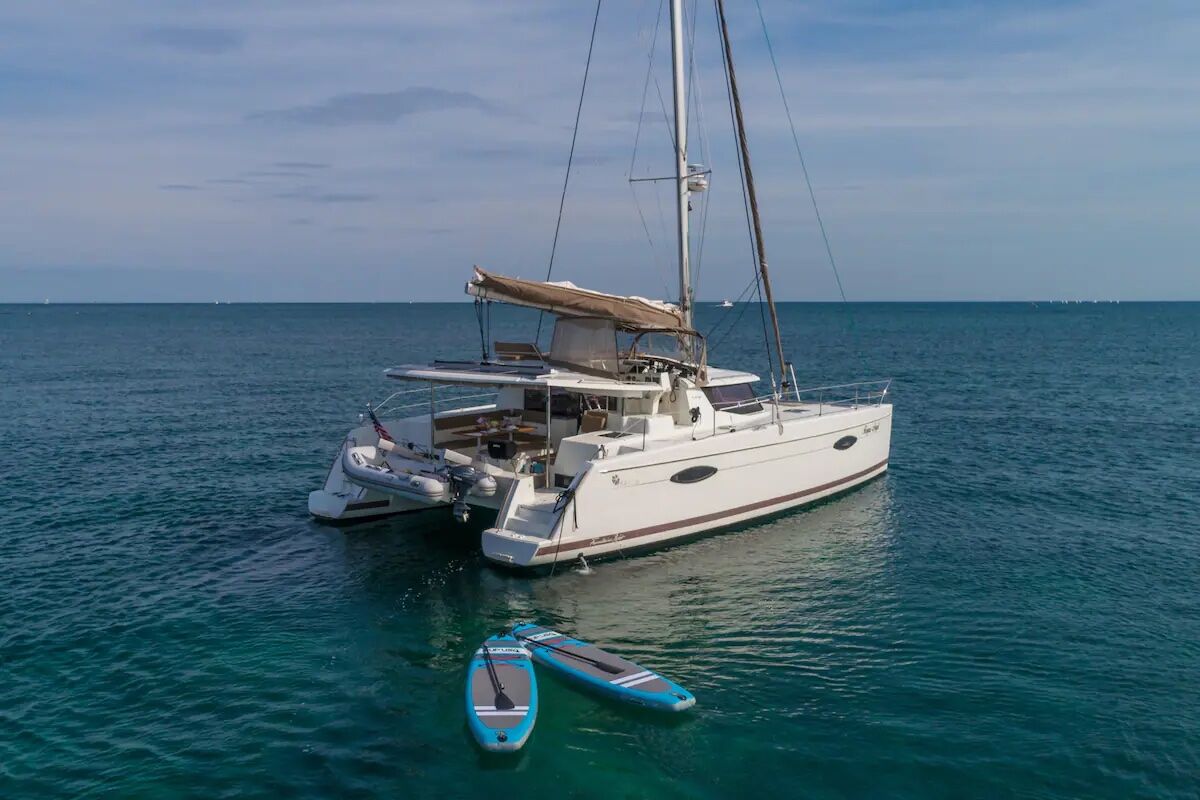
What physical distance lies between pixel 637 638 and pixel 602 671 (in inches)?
73.3

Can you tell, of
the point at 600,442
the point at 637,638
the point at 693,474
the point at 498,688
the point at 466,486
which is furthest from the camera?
the point at 693,474

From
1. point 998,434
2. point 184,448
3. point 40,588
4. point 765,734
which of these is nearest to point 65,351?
point 184,448

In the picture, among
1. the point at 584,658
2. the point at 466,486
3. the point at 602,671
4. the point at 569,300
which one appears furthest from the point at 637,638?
the point at 569,300

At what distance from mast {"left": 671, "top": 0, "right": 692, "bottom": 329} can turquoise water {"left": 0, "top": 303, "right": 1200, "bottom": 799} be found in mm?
6523

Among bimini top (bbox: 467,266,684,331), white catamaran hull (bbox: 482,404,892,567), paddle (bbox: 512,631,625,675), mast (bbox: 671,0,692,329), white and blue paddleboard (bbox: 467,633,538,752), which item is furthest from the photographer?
mast (bbox: 671,0,692,329)

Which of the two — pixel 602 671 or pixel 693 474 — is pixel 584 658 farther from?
pixel 693 474

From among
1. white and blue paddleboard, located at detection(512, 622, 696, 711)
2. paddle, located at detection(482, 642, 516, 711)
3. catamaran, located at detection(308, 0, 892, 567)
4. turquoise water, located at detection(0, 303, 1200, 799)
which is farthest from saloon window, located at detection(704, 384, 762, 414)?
paddle, located at detection(482, 642, 516, 711)

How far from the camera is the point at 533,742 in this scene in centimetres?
1143

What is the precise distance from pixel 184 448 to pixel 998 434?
29755 mm

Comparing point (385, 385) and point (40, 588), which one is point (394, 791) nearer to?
point (40, 588)

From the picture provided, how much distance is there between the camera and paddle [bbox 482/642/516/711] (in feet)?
38.7

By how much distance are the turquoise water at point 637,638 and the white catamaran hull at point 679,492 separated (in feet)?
2.00

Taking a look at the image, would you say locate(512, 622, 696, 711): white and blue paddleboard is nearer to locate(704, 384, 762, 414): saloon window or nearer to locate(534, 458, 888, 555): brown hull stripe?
locate(534, 458, 888, 555): brown hull stripe

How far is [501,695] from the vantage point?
12047 mm
